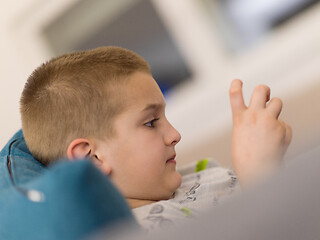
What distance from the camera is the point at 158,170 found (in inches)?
33.5

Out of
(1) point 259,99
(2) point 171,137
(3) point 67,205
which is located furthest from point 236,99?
(3) point 67,205

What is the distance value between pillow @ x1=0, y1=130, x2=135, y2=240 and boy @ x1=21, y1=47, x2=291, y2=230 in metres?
0.30

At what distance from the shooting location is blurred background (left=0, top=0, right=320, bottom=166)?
2.41m

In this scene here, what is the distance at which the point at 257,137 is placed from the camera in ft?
2.44

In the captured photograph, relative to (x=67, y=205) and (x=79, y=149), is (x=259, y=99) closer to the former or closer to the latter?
(x=79, y=149)

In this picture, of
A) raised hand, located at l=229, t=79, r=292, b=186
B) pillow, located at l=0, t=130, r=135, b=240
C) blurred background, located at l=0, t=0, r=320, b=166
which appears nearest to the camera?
pillow, located at l=0, t=130, r=135, b=240

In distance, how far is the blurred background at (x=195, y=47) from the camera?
2.41 m

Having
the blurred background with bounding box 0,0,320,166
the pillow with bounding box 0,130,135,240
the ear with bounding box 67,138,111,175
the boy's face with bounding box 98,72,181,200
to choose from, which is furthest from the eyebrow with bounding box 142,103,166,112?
the blurred background with bounding box 0,0,320,166

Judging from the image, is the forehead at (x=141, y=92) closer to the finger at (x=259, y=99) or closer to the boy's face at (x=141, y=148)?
the boy's face at (x=141, y=148)

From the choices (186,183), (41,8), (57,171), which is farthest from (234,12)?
(57,171)

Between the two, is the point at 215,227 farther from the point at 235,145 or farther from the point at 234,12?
the point at 234,12

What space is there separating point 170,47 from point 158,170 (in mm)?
2203

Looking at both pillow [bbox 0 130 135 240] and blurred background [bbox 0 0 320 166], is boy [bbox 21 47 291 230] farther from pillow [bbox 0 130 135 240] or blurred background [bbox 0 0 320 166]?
blurred background [bbox 0 0 320 166]

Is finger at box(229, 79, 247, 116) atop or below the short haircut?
below
